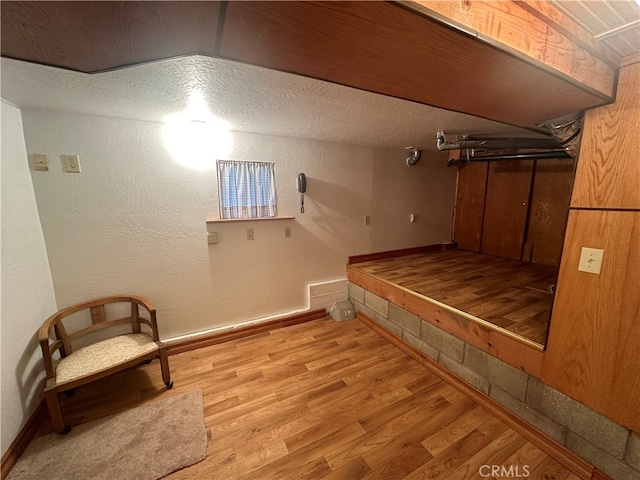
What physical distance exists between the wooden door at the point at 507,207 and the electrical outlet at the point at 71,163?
188 inches

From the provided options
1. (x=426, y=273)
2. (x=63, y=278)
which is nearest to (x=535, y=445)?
(x=426, y=273)

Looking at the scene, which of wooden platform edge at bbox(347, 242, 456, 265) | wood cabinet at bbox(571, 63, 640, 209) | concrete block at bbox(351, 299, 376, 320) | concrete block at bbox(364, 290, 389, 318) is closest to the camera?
wood cabinet at bbox(571, 63, 640, 209)

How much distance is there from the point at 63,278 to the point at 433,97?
2793mm

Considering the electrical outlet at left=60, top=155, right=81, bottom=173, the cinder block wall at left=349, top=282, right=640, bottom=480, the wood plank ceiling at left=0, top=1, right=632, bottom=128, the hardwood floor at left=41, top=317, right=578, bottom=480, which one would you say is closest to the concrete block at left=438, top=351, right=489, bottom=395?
the cinder block wall at left=349, top=282, right=640, bottom=480

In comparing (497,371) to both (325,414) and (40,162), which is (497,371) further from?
(40,162)

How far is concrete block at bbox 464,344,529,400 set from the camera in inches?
62.2

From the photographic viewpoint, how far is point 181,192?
225cm

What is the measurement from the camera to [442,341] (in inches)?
81.0

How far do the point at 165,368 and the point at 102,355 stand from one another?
41cm

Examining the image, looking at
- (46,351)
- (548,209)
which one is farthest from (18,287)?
(548,209)

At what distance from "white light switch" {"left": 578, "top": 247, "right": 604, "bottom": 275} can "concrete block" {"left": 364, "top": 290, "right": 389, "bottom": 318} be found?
1.61 metres

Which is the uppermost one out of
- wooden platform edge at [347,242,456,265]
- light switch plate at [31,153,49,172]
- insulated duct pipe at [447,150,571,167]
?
insulated duct pipe at [447,150,571,167]

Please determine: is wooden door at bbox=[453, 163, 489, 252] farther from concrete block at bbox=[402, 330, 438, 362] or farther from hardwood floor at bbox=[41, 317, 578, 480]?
hardwood floor at bbox=[41, 317, 578, 480]

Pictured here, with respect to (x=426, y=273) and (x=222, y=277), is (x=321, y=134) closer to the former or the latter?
(x=222, y=277)
